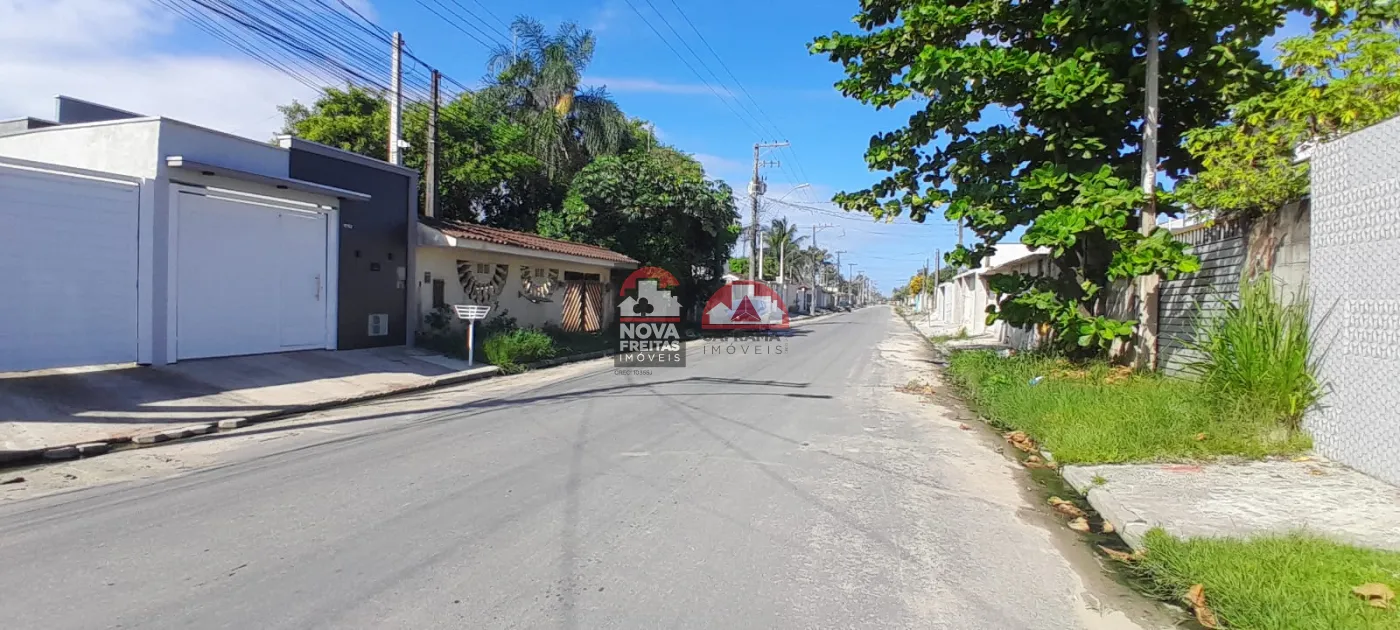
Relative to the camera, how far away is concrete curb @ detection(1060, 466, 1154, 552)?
5434 mm

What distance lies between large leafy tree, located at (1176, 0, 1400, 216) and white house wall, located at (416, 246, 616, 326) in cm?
1473

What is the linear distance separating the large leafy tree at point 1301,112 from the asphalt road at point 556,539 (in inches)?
155

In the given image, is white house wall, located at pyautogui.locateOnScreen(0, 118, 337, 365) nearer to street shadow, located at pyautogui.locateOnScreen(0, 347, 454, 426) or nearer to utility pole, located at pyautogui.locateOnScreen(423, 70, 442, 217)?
street shadow, located at pyautogui.locateOnScreen(0, 347, 454, 426)

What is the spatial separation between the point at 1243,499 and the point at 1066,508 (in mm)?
1248

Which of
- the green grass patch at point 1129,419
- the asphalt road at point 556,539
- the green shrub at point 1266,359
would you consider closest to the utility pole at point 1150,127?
the green grass patch at point 1129,419

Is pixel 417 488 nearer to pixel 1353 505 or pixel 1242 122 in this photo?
pixel 1353 505

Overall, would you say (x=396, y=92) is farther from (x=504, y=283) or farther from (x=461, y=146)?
(x=461, y=146)

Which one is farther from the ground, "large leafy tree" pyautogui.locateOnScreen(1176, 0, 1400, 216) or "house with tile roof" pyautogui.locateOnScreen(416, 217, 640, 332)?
"large leafy tree" pyautogui.locateOnScreen(1176, 0, 1400, 216)

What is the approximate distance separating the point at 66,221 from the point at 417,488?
784cm

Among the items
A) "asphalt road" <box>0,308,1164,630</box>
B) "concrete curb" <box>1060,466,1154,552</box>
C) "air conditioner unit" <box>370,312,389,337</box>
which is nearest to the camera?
"asphalt road" <box>0,308,1164,630</box>

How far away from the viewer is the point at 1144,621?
13.6ft

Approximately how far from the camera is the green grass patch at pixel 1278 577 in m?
3.73

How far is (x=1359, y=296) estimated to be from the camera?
6.68m

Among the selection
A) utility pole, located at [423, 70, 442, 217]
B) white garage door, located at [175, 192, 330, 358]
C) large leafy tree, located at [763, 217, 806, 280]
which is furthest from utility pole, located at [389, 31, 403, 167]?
large leafy tree, located at [763, 217, 806, 280]
